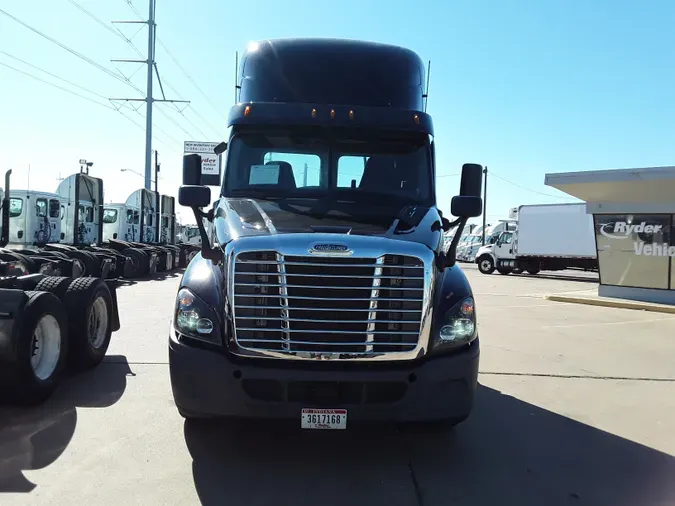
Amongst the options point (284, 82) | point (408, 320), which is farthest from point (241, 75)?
point (408, 320)

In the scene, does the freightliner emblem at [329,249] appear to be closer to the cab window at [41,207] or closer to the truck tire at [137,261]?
the cab window at [41,207]

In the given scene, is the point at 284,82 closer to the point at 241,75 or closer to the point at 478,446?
the point at 241,75

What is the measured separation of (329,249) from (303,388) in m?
0.91

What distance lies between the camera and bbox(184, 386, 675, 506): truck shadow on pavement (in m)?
3.68

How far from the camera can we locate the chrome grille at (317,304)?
3.83 metres

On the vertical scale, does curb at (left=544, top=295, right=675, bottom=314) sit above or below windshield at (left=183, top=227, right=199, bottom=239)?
below

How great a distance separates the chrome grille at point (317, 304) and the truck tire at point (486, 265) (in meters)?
28.8

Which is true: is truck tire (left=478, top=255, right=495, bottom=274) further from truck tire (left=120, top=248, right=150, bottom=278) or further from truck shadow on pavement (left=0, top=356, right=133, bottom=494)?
truck shadow on pavement (left=0, top=356, right=133, bottom=494)

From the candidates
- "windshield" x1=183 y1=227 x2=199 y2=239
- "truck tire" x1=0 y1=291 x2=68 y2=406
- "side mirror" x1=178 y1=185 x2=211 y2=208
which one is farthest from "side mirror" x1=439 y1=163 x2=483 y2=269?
"windshield" x1=183 y1=227 x2=199 y2=239

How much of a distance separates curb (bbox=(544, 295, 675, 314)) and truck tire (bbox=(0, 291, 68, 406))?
44.9 feet

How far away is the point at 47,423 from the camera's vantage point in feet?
15.5

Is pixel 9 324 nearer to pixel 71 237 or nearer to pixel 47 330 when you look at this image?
pixel 47 330

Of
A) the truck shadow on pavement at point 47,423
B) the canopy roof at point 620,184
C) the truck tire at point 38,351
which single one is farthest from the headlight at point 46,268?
the canopy roof at point 620,184

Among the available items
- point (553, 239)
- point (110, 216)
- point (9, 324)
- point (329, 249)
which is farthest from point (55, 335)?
point (553, 239)
